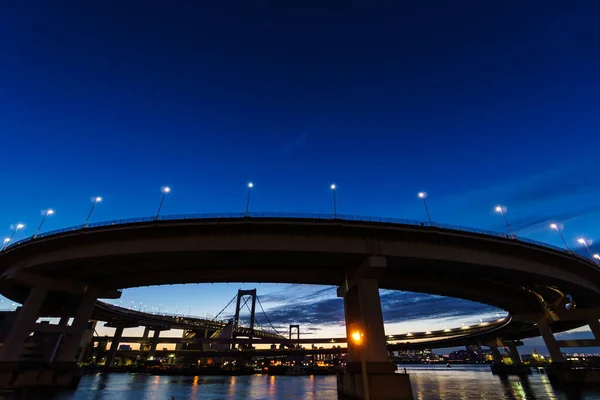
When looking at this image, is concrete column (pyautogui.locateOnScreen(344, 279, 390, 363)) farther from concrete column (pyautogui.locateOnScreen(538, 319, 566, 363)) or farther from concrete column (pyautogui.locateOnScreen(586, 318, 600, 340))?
concrete column (pyautogui.locateOnScreen(586, 318, 600, 340))

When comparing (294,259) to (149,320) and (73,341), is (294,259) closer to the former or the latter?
(73,341)

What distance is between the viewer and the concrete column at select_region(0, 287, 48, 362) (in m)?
36.2

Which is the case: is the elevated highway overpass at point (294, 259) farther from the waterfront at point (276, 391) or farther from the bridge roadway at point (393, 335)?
the bridge roadway at point (393, 335)

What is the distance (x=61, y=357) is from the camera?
41.5 metres

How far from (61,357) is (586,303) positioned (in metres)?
81.7

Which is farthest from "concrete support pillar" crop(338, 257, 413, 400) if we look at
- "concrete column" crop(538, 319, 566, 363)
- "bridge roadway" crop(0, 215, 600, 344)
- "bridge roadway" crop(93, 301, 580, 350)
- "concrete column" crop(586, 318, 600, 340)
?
"bridge roadway" crop(93, 301, 580, 350)

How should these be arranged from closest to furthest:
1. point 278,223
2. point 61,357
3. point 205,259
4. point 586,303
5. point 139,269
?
1. point 278,223
2. point 205,259
3. point 139,269
4. point 61,357
5. point 586,303

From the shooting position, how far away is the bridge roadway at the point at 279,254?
31500mm

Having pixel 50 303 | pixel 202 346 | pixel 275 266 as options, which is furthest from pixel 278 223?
pixel 202 346

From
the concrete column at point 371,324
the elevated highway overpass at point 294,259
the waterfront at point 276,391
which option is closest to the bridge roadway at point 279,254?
the elevated highway overpass at point 294,259

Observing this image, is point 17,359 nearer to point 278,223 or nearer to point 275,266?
point 275,266

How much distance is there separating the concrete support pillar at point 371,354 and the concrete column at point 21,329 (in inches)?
1520

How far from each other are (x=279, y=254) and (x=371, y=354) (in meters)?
12.6

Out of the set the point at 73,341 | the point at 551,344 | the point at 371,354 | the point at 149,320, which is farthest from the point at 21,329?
the point at 149,320
